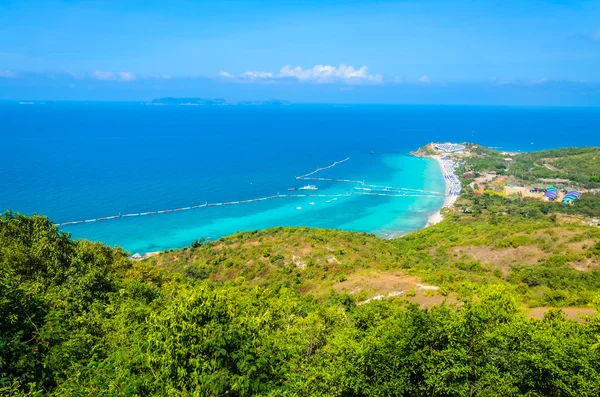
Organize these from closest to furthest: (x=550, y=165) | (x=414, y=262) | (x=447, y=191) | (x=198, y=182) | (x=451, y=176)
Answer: (x=414, y=262), (x=447, y=191), (x=198, y=182), (x=451, y=176), (x=550, y=165)

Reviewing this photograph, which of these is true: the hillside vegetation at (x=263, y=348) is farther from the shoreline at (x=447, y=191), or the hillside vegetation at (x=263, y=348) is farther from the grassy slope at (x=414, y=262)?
the shoreline at (x=447, y=191)

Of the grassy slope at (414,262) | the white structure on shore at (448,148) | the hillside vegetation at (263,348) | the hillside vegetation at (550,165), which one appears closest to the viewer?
the hillside vegetation at (263,348)

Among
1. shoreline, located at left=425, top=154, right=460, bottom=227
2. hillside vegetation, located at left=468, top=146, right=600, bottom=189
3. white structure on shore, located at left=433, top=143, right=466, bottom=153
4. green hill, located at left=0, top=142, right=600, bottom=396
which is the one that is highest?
green hill, located at left=0, top=142, right=600, bottom=396

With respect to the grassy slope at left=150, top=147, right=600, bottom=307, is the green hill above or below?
above

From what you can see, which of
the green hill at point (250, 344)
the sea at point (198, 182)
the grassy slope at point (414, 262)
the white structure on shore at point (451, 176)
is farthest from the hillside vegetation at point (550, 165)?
the green hill at point (250, 344)

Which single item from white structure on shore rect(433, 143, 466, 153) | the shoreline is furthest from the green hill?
white structure on shore rect(433, 143, 466, 153)

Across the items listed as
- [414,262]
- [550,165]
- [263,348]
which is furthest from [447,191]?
[263,348]

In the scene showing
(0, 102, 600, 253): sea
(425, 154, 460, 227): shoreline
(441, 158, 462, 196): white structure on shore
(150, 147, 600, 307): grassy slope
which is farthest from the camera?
(441, 158, 462, 196): white structure on shore

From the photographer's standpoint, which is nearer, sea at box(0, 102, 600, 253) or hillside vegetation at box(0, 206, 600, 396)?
hillside vegetation at box(0, 206, 600, 396)

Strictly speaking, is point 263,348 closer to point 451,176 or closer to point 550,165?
point 451,176

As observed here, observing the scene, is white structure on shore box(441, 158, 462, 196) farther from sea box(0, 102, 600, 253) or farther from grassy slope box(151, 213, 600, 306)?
grassy slope box(151, 213, 600, 306)

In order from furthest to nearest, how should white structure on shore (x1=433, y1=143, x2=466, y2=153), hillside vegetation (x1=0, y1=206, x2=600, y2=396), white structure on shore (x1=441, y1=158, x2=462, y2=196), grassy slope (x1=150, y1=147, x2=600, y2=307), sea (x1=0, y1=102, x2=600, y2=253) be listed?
white structure on shore (x1=433, y1=143, x2=466, y2=153) → white structure on shore (x1=441, y1=158, x2=462, y2=196) → sea (x1=0, y1=102, x2=600, y2=253) → grassy slope (x1=150, y1=147, x2=600, y2=307) → hillside vegetation (x1=0, y1=206, x2=600, y2=396)

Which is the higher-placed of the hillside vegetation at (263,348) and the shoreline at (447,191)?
the hillside vegetation at (263,348)

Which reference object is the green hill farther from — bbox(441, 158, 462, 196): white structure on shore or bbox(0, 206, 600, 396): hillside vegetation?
bbox(441, 158, 462, 196): white structure on shore
